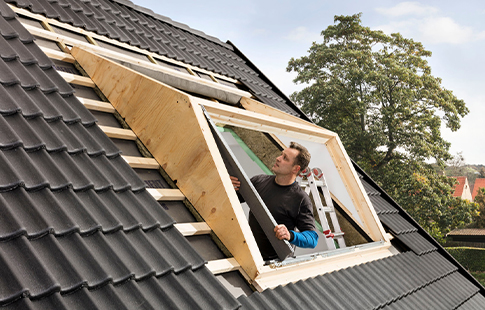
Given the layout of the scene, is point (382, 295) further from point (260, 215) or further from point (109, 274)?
point (109, 274)

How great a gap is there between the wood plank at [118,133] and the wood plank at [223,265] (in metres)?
1.13

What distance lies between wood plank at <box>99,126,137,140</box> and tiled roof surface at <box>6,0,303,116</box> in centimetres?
175

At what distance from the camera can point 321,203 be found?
162 inches

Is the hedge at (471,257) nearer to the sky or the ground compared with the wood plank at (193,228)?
nearer to the ground

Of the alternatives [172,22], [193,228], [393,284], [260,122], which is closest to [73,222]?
[193,228]

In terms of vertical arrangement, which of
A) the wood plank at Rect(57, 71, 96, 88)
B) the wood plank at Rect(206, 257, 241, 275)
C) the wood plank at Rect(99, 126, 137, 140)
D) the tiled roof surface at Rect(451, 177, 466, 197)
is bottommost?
the tiled roof surface at Rect(451, 177, 466, 197)

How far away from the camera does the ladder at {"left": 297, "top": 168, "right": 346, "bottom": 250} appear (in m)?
3.94

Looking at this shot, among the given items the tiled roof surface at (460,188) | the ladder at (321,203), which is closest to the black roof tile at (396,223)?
the ladder at (321,203)

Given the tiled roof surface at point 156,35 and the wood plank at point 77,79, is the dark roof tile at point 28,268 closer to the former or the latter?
the wood plank at point 77,79

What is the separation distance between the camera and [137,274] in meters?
1.70

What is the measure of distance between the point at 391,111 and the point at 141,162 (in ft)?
65.8

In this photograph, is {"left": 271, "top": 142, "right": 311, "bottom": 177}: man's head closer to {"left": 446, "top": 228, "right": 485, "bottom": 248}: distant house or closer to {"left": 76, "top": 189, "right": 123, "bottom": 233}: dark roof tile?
{"left": 76, "top": 189, "right": 123, "bottom": 233}: dark roof tile

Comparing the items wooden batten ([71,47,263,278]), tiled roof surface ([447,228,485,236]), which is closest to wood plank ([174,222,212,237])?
wooden batten ([71,47,263,278])

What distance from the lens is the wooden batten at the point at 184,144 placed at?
232cm
